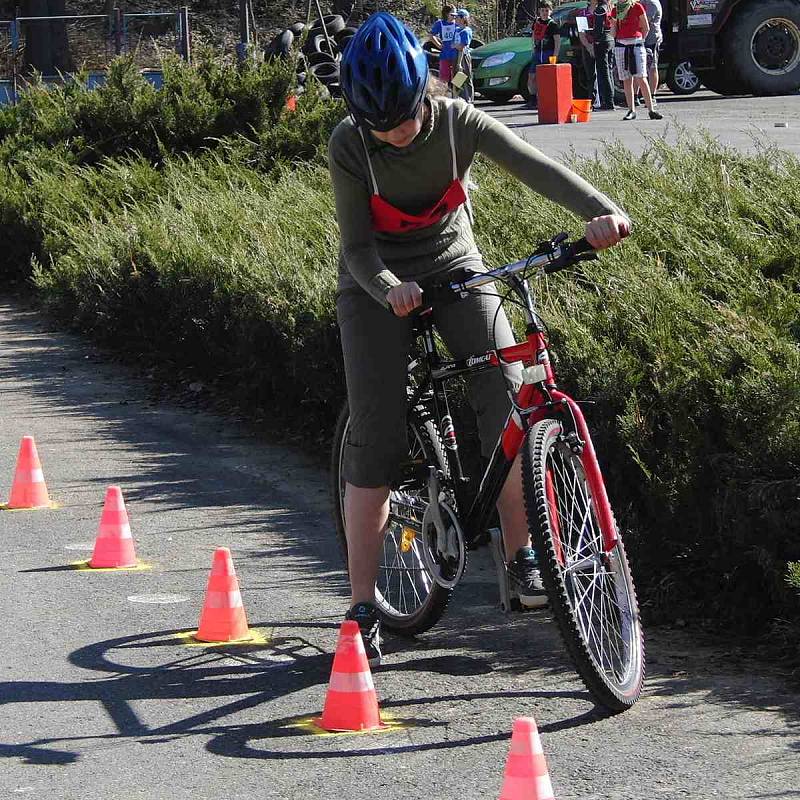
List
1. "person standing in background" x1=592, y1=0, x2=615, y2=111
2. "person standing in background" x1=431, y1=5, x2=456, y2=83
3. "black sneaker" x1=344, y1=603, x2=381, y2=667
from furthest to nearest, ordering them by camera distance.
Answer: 1. "person standing in background" x1=431, y1=5, x2=456, y2=83
2. "person standing in background" x1=592, y1=0, x2=615, y2=111
3. "black sneaker" x1=344, y1=603, x2=381, y2=667

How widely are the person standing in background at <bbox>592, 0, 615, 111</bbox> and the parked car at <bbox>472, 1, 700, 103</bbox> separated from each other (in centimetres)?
108

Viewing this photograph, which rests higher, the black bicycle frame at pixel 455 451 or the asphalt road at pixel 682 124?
the asphalt road at pixel 682 124

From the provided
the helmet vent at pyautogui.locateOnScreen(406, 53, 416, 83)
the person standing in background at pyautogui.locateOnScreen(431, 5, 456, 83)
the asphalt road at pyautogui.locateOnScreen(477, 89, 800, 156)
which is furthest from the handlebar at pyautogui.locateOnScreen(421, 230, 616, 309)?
the person standing in background at pyautogui.locateOnScreen(431, 5, 456, 83)

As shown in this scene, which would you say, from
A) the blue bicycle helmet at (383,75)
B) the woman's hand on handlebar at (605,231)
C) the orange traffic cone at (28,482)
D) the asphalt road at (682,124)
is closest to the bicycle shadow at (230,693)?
the woman's hand on handlebar at (605,231)

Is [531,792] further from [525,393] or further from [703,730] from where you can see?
[525,393]

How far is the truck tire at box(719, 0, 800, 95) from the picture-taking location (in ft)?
77.7

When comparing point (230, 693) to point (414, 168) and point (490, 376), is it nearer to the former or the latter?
point (490, 376)

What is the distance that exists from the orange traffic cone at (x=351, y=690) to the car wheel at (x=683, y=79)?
2260 cm

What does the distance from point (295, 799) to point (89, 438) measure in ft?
17.1

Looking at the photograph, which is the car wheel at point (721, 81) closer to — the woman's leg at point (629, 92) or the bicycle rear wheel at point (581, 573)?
the woman's leg at point (629, 92)

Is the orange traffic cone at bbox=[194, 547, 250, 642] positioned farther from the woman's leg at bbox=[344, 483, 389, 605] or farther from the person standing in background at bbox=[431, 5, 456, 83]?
the person standing in background at bbox=[431, 5, 456, 83]

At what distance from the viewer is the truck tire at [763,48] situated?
23.7 m

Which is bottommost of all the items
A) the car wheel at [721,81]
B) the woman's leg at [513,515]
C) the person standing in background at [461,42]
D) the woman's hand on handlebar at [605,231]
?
the woman's leg at [513,515]

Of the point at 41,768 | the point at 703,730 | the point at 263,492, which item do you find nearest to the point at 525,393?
the point at 703,730
